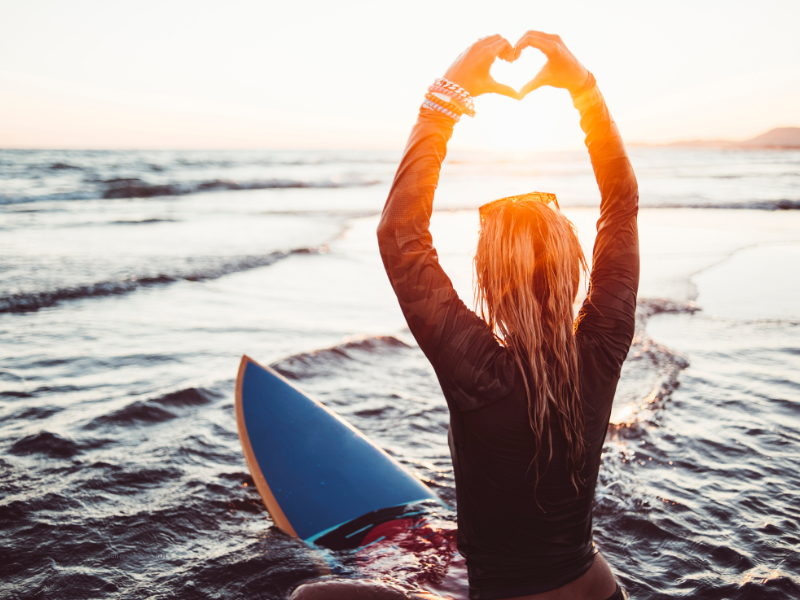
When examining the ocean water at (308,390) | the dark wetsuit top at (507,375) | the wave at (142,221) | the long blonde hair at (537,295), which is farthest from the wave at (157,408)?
the wave at (142,221)

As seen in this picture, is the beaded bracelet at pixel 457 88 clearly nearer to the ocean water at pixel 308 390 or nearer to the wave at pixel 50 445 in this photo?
the ocean water at pixel 308 390

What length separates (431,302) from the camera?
1.50 metres

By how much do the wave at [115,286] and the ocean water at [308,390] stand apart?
0.15ft

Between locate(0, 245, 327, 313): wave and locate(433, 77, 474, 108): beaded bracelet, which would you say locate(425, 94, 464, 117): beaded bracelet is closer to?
locate(433, 77, 474, 108): beaded bracelet

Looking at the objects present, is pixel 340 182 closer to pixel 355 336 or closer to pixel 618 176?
pixel 355 336

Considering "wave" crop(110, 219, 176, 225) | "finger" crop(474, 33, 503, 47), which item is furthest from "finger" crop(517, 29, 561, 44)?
"wave" crop(110, 219, 176, 225)

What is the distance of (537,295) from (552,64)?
28.4 inches

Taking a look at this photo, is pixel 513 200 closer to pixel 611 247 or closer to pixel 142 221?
pixel 611 247

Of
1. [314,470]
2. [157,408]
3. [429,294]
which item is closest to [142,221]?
[157,408]

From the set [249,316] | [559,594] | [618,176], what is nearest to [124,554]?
[559,594]

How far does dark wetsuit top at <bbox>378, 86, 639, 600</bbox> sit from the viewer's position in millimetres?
1520

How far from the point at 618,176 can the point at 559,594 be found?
132 cm

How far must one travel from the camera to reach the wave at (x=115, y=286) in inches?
323

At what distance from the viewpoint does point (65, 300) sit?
854 cm
